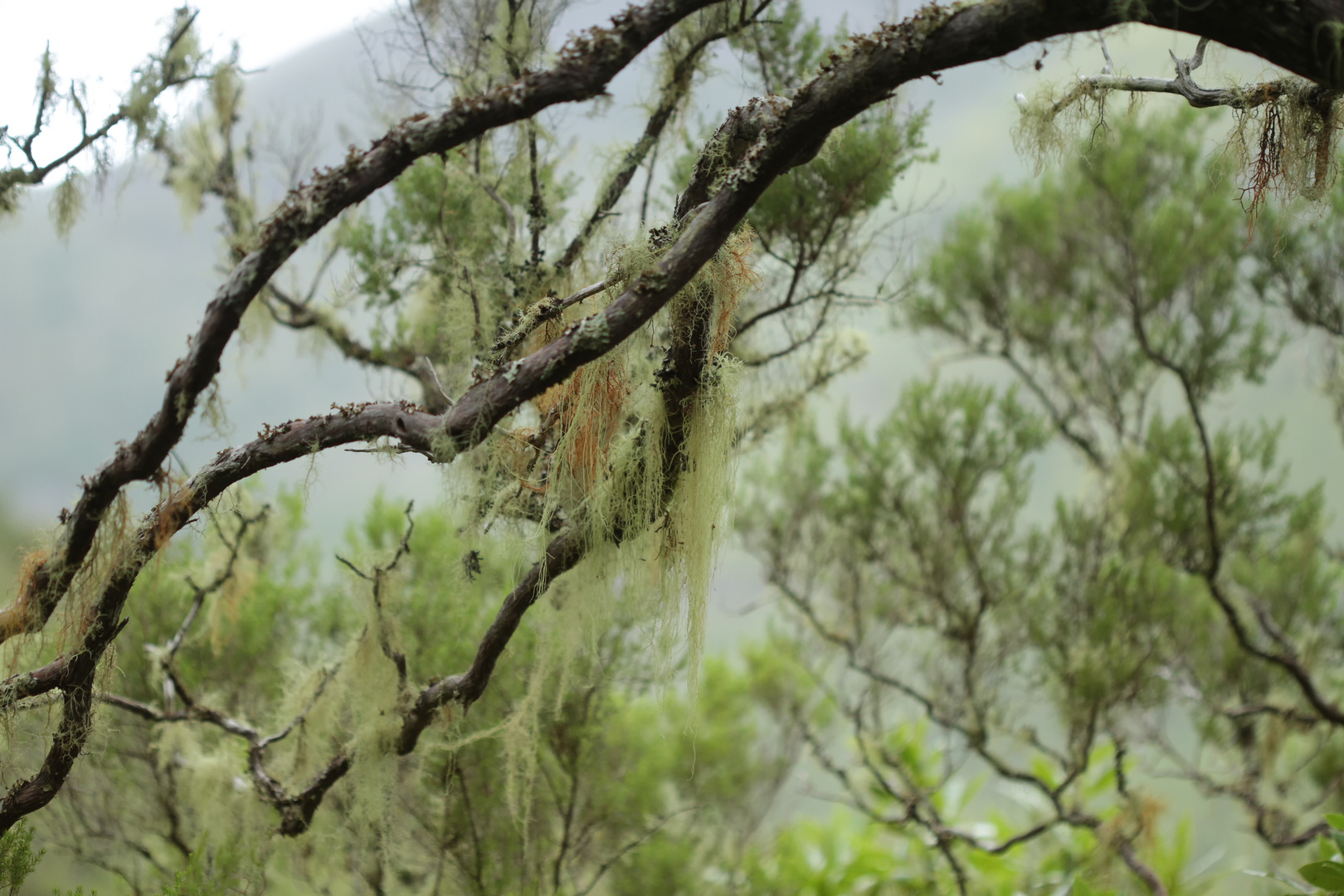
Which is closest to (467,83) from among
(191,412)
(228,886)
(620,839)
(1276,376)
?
(191,412)

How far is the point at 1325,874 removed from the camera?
278 centimetres

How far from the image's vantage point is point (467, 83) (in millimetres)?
3504

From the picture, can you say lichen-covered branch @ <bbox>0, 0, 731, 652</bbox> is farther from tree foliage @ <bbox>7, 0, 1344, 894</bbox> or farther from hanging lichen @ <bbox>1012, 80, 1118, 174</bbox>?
hanging lichen @ <bbox>1012, 80, 1118, 174</bbox>

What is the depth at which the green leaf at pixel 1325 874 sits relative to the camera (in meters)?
2.75

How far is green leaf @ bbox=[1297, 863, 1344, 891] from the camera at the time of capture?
2.75 m

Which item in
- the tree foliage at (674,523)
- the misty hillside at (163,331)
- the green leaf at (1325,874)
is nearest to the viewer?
the tree foliage at (674,523)

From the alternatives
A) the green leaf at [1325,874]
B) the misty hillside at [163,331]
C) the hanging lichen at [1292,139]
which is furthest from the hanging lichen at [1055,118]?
the misty hillside at [163,331]

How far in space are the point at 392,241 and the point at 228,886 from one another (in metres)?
2.71

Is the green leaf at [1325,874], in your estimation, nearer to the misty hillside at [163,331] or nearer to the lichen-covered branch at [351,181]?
the lichen-covered branch at [351,181]

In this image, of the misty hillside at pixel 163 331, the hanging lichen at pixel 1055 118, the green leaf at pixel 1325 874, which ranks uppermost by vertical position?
the misty hillside at pixel 163 331

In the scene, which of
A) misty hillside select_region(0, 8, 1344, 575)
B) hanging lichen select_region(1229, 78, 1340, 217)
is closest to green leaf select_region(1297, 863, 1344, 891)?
hanging lichen select_region(1229, 78, 1340, 217)

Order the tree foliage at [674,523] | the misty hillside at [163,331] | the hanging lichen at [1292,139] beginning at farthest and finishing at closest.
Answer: the misty hillside at [163,331] → the tree foliage at [674,523] → the hanging lichen at [1292,139]

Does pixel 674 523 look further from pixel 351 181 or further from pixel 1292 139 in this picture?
pixel 1292 139

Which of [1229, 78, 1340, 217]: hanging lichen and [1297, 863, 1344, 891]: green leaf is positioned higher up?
[1229, 78, 1340, 217]: hanging lichen
